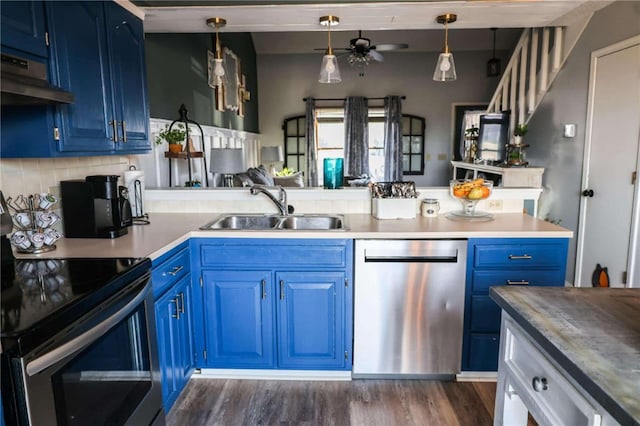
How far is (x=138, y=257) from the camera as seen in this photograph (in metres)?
1.73

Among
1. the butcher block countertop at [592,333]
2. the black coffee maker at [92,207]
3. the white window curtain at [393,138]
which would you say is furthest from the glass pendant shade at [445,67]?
the white window curtain at [393,138]

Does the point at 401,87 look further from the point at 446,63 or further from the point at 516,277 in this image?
the point at 516,277

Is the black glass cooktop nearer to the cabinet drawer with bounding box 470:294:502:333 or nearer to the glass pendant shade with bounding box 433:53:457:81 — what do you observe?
the cabinet drawer with bounding box 470:294:502:333

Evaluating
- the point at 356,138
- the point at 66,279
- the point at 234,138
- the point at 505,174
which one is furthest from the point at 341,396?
the point at 356,138

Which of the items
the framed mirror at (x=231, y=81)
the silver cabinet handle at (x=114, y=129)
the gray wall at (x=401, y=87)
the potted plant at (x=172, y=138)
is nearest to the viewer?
the silver cabinet handle at (x=114, y=129)

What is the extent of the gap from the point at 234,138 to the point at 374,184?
12.8ft

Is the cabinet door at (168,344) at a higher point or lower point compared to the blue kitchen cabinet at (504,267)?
lower

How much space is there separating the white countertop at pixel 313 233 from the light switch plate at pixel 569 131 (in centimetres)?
167

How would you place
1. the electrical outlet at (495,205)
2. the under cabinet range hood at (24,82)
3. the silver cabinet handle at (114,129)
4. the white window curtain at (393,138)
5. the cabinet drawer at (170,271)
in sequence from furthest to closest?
the white window curtain at (393,138), the electrical outlet at (495,205), the silver cabinet handle at (114,129), the cabinet drawer at (170,271), the under cabinet range hood at (24,82)

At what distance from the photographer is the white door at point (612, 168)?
9.95 ft

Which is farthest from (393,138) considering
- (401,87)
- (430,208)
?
(430,208)

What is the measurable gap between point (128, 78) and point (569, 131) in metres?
3.66

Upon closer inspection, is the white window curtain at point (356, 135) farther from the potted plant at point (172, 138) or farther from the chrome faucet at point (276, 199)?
the chrome faucet at point (276, 199)

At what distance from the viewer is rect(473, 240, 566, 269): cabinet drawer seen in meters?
2.25
